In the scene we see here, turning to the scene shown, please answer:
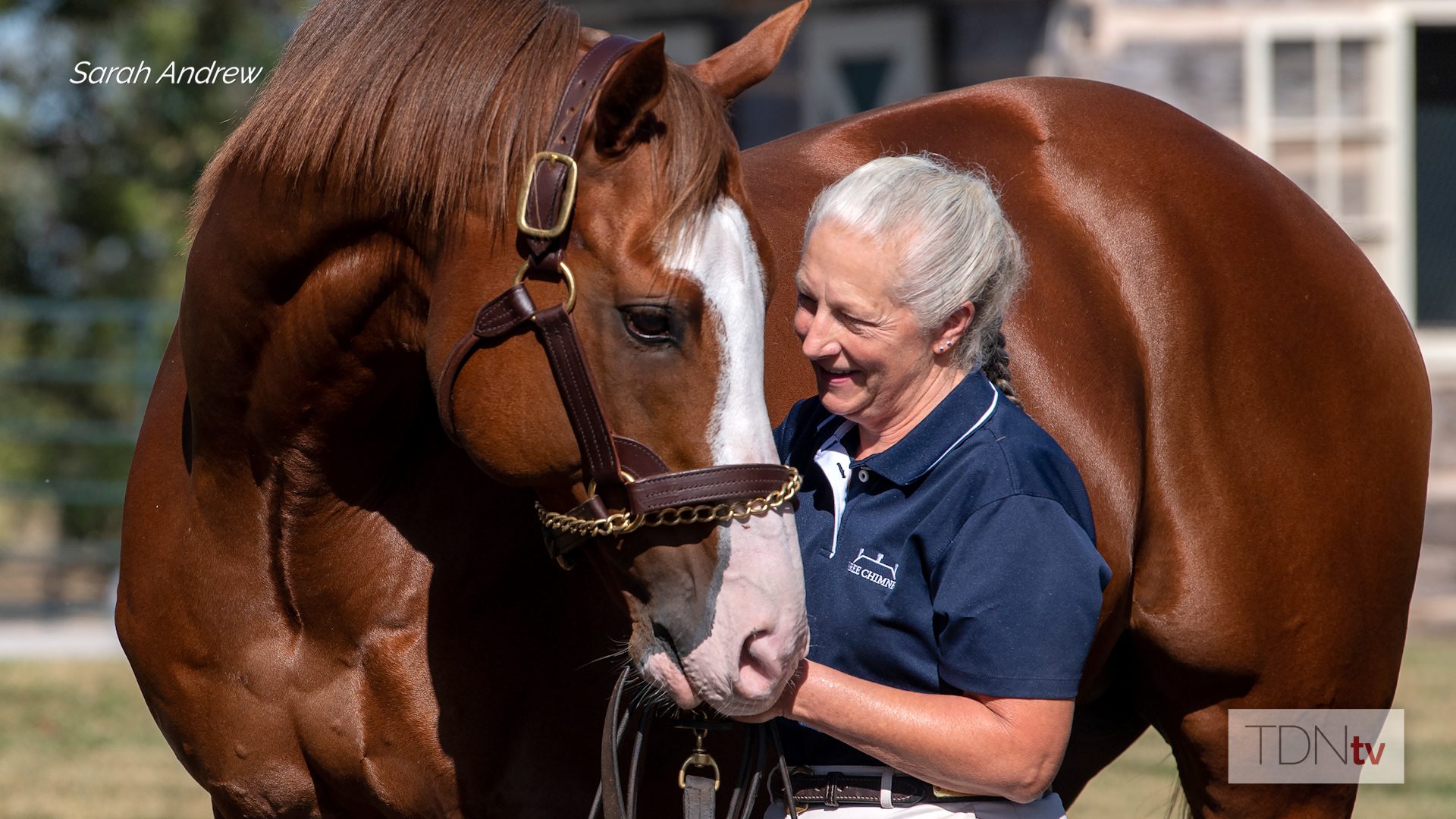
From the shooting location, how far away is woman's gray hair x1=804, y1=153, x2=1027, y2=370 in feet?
5.85

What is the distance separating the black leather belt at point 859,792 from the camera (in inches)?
71.1

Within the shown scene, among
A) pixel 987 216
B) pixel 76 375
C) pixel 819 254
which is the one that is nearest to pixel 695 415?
pixel 819 254

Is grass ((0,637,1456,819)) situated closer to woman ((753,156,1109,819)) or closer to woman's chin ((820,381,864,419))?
woman ((753,156,1109,819))

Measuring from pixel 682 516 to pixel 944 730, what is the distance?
1.31ft

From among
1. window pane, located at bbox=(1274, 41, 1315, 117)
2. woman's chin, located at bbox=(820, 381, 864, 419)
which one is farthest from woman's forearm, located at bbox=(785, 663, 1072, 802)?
window pane, located at bbox=(1274, 41, 1315, 117)

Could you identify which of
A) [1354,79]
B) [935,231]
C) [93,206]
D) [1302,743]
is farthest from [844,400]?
[93,206]

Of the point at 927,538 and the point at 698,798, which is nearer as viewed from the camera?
the point at 927,538

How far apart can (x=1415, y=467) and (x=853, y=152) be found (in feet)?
4.25

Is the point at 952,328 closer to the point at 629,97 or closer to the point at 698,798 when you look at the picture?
the point at 629,97

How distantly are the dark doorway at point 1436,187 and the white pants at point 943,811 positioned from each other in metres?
7.04

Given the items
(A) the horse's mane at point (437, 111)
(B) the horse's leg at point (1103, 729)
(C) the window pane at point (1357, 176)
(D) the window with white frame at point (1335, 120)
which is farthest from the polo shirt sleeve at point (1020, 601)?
(C) the window pane at point (1357, 176)

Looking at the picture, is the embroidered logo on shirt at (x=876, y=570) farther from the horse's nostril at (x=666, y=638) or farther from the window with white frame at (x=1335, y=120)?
the window with white frame at (x=1335, y=120)

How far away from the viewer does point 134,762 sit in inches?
205

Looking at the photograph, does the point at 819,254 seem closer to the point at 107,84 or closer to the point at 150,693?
the point at 150,693
